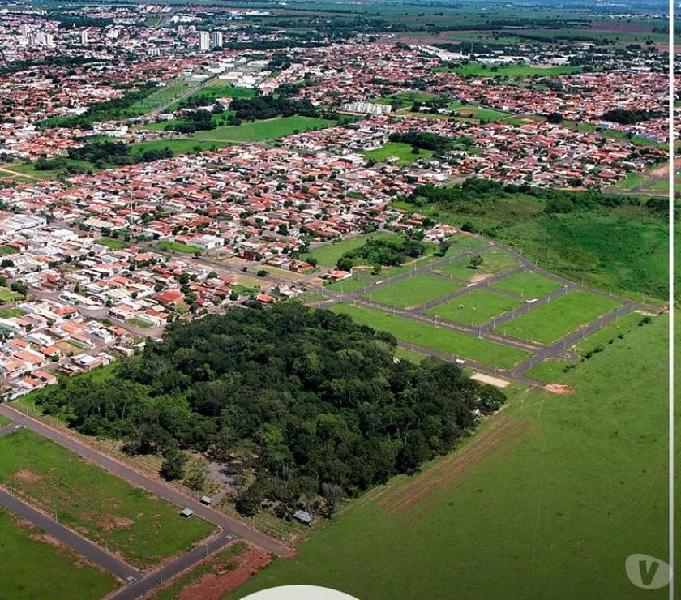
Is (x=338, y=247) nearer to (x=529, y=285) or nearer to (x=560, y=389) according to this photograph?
(x=529, y=285)

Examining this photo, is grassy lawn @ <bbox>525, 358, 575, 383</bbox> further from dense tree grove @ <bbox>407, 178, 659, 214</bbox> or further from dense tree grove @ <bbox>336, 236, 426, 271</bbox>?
dense tree grove @ <bbox>407, 178, 659, 214</bbox>

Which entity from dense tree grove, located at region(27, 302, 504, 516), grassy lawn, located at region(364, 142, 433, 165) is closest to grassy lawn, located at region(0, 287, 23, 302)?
dense tree grove, located at region(27, 302, 504, 516)

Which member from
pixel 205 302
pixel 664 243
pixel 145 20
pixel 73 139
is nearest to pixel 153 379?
pixel 205 302

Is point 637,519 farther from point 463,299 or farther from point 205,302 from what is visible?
point 205,302

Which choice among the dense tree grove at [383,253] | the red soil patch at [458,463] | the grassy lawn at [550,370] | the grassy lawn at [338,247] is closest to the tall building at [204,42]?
the grassy lawn at [338,247]

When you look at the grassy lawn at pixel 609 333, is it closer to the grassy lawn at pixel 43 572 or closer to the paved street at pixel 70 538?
the paved street at pixel 70 538

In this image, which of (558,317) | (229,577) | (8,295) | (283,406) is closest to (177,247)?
(8,295)
